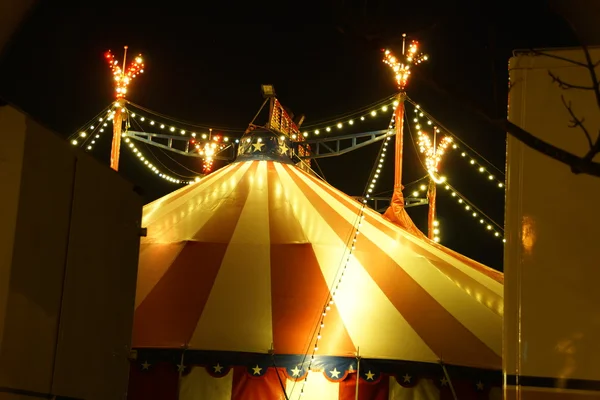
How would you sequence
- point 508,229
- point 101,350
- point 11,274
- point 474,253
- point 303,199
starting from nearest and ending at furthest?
point 11,274 → point 508,229 → point 101,350 → point 303,199 → point 474,253

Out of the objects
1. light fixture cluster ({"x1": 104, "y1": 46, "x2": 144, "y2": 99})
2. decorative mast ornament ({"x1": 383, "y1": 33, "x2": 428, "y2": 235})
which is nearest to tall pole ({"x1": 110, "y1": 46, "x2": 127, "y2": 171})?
light fixture cluster ({"x1": 104, "y1": 46, "x2": 144, "y2": 99})

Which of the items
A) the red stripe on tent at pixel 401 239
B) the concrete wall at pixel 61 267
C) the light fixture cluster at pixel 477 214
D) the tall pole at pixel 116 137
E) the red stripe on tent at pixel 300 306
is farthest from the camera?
the tall pole at pixel 116 137

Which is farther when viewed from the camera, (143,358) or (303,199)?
(303,199)

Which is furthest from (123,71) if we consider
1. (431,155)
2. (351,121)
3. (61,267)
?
(61,267)

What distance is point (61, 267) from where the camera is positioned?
3199 mm

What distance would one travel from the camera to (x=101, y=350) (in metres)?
3.68

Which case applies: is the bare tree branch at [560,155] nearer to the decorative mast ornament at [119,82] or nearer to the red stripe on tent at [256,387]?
the red stripe on tent at [256,387]

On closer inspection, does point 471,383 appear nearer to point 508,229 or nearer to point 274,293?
point 274,293

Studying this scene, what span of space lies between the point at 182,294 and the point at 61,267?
315 cm

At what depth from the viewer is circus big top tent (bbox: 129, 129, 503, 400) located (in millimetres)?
5809

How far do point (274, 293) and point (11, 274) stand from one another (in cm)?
370

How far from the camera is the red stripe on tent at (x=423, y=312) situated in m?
5.94

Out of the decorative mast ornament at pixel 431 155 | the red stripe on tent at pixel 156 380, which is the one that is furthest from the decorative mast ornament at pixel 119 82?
the red stripe on tent at pixel 156 380

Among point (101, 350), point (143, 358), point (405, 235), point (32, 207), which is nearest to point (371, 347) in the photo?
point (143, 358)
